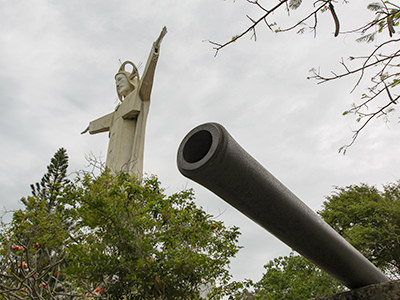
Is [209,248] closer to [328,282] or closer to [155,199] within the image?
[155,199]

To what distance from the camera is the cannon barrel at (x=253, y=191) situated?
140 centimetres

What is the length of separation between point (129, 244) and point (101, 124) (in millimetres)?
9587

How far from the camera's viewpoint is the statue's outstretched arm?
10498 millimetres

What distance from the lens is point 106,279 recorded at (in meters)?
4.98

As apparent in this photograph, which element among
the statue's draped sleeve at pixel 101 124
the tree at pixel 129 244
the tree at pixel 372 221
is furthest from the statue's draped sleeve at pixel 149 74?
the tree at pixel 372 221

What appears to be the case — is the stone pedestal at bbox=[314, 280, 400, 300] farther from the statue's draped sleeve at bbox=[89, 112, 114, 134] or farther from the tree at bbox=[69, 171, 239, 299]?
the statue's draped sleeve at bbox=[89, 112, 114, 134]

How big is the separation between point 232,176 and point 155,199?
4139 millimetres

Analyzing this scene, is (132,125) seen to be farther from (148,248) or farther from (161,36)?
(148,248)

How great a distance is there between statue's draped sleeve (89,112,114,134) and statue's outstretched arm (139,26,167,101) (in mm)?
2010

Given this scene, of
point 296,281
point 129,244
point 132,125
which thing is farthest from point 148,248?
point 132,125

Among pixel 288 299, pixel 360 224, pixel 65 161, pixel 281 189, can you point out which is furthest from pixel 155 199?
pixel 65 161

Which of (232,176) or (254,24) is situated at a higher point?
(254,24)

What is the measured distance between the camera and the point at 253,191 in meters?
1.49

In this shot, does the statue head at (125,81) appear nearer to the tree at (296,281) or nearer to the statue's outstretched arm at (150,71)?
the statue's outstretched arm at (150,71)
